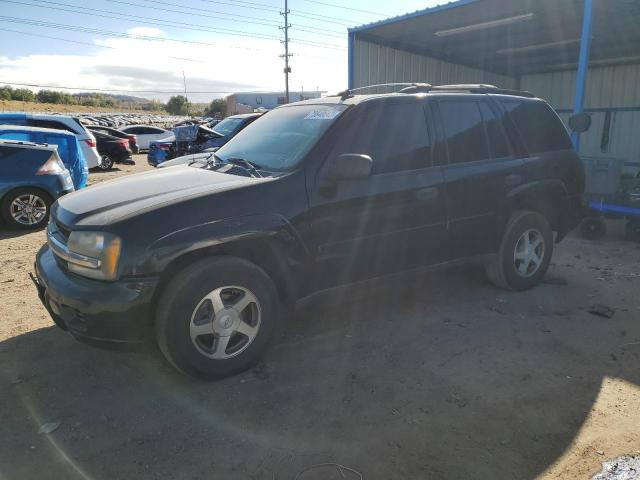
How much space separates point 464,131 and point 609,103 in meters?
13.9

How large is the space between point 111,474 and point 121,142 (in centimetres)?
1615

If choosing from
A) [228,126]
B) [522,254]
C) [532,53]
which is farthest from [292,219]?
[532,53]

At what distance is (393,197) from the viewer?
3633mm

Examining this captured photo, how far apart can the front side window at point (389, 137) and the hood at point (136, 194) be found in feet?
2.73

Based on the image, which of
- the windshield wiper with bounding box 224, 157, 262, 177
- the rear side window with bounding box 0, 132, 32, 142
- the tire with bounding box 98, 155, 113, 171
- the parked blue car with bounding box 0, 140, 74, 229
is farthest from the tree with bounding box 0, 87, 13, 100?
the windshield wiper with bounding box 224, 157, 262, 177

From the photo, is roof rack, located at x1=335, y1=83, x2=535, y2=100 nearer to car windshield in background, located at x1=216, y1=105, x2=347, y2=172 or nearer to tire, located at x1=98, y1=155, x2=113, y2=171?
car windshield in background, located at x1=216, y1=105, x2=347, y2=172

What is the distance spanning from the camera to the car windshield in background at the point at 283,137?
3469 millimetres

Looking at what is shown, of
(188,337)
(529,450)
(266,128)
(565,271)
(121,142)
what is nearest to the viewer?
(529,450)

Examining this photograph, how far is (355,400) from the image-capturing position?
2959mm

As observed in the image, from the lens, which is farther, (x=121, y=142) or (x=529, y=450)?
(x=121, y=142)

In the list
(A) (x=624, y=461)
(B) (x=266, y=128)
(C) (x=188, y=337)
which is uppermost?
(B) (x=266, y=128)

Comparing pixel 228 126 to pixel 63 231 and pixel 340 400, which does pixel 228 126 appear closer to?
pixel 63 231

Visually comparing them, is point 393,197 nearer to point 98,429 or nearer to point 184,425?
point 184,425

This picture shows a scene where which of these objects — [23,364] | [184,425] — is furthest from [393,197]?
[23,364]
